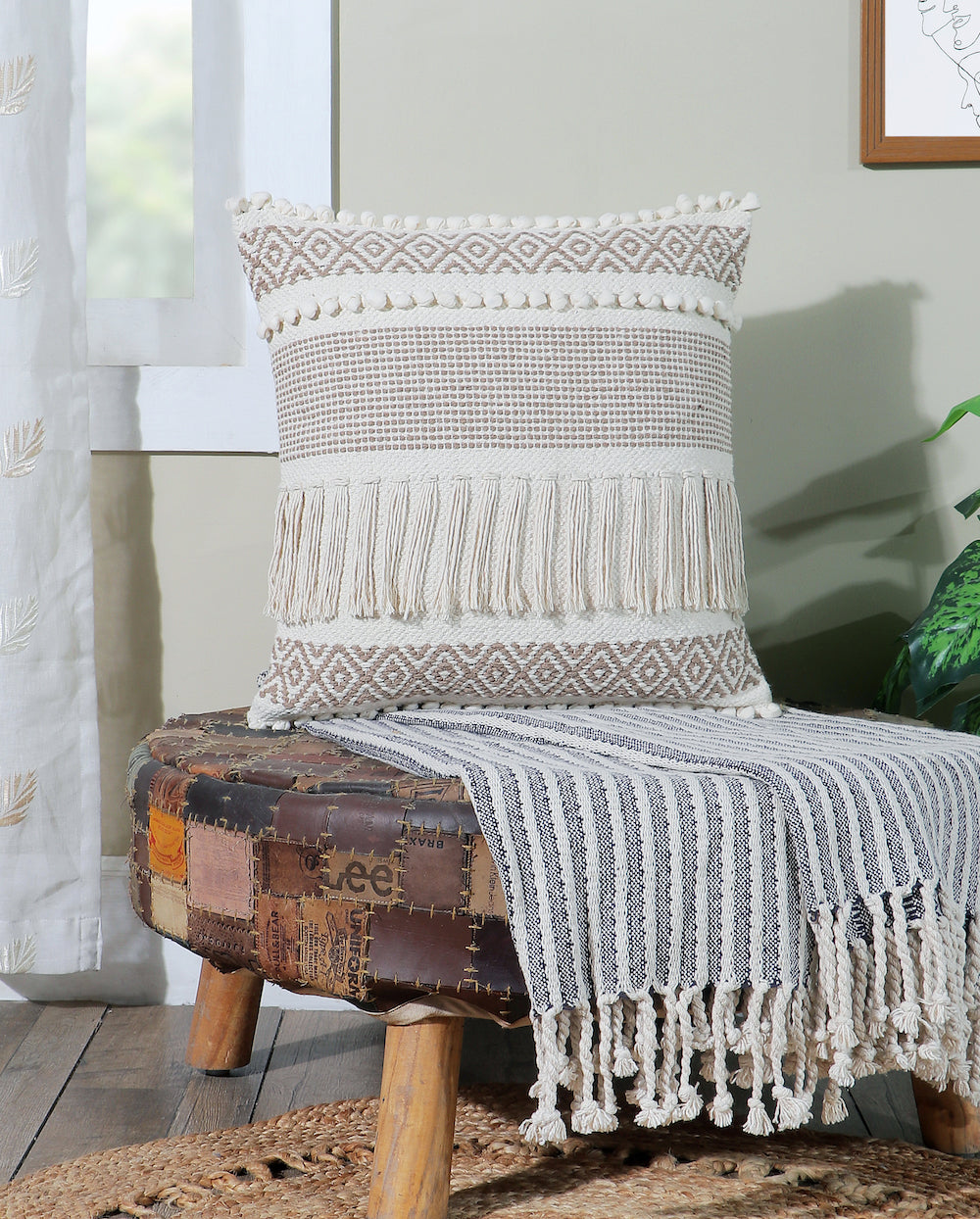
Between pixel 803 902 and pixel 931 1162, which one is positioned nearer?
pixel 803 902

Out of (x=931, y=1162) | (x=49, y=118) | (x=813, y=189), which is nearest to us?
(x=931, y=1162)

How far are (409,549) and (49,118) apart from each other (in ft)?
2.25

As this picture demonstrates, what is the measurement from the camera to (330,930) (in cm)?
77

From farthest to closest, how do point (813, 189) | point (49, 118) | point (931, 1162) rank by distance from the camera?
point (813, 189), point (49, 118), point (931, 1162)

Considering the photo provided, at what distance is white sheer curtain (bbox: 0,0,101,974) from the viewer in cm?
120

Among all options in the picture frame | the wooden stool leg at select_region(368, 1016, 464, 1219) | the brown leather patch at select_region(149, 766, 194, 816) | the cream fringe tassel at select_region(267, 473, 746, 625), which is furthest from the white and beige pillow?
the picture frame

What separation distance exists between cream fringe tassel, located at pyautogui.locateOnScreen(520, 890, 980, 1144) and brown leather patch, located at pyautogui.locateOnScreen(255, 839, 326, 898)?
0.59ft

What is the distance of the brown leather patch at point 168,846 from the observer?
0.88 metres

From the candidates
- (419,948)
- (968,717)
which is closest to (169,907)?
(419,948)

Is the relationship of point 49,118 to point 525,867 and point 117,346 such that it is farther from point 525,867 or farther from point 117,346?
point 525,867

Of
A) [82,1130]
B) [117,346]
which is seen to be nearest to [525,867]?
[82,1130]

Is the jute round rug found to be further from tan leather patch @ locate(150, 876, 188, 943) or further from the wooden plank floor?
tan leather patch @ locate(150, 876, 188, 943)

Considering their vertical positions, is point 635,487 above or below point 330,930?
above

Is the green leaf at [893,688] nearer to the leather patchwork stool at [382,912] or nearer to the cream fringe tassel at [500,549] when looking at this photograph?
the cream fringe tassel at [500,549]
